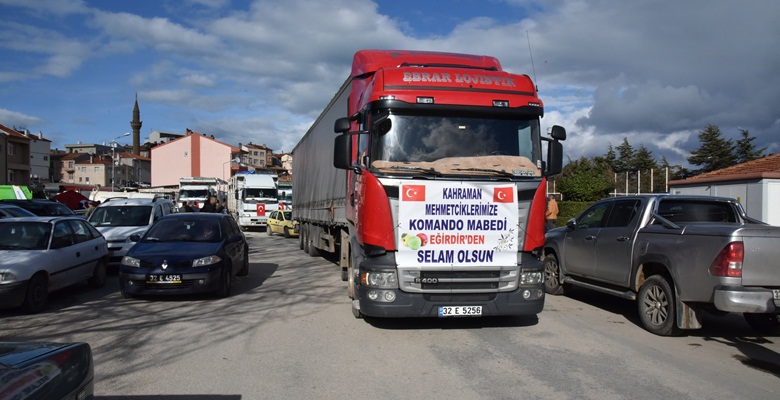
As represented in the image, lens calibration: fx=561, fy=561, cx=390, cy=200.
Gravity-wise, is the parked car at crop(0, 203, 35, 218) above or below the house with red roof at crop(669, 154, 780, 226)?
below

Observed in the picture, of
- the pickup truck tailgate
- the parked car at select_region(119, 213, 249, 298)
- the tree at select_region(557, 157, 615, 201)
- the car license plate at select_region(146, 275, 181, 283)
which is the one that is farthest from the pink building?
the pickup truck tailgate

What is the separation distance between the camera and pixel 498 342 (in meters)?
6.73

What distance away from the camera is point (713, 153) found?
5175cm

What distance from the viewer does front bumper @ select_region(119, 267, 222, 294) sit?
895 centimetres

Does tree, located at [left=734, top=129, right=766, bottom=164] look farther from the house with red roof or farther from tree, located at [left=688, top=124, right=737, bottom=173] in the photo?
the house with red roof

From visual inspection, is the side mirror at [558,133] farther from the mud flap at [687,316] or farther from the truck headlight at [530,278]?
the mud flap at [687,316]

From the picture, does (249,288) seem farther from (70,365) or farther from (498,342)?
(70,365)

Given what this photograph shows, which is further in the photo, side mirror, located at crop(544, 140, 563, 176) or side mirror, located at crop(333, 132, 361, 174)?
side mirror, located at crop(544, 140, 563, 176)

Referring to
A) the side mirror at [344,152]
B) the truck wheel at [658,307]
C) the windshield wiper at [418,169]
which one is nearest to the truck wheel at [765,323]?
the truck wheel at [658,307]

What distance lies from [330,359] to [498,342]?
208cm

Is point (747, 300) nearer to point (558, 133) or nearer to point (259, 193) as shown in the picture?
point (558, 133)

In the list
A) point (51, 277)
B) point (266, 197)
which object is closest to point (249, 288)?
point (51, 277)

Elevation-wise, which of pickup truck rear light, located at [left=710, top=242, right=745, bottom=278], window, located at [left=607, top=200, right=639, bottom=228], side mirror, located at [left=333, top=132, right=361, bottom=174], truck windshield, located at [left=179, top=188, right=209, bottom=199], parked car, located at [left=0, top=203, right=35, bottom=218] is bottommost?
pickup truck rear light, located at [left=710, top=242, right=745, bottom=278]

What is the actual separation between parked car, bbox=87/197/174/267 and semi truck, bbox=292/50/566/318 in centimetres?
788
